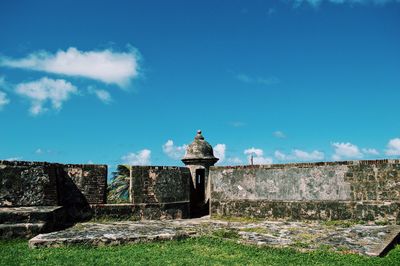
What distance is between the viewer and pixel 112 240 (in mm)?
7285

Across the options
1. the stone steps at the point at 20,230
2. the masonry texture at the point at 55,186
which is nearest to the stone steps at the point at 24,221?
the stone steps at the point at 20,230

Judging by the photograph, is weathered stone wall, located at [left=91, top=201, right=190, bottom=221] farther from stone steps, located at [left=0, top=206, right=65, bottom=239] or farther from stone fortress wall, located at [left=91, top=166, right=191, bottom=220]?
stone steps, located at [left=0, top=206, right=65, bottom=239]

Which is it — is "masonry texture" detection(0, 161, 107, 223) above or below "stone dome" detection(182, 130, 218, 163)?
below

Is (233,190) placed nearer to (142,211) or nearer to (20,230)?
(142,211)

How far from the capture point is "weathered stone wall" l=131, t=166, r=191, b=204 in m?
11.7

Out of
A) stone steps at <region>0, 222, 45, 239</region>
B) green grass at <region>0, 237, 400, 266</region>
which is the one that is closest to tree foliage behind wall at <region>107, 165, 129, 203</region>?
stone steps at <region>0, 222, 45, 239</region>

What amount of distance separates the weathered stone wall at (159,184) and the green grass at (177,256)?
4.52 meters

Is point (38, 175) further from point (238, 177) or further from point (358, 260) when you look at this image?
point (358, 260)

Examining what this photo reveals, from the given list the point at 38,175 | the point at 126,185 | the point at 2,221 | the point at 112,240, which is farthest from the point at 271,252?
the point at 126,185

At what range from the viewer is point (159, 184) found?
1206cm

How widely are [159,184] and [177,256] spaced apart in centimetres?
595

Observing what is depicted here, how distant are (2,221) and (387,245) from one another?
25.6 ft

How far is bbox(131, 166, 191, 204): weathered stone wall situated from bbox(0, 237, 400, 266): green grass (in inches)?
178

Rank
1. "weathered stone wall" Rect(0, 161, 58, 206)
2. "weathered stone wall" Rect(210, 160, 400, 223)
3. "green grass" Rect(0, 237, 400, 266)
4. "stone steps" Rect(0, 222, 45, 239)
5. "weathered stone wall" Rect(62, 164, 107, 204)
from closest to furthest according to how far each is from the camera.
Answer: "green grass" Rect(0, 237, 400, 266) → "stone steps" Rect(0, 222, 45, 239) → "weathered stone wall" Rect(0, 161, 58, 206) → "weathered stone wall" Rect(210, 160, 400, 223) → "weathered stone wall" Rect(62, 164, 107, 204)
